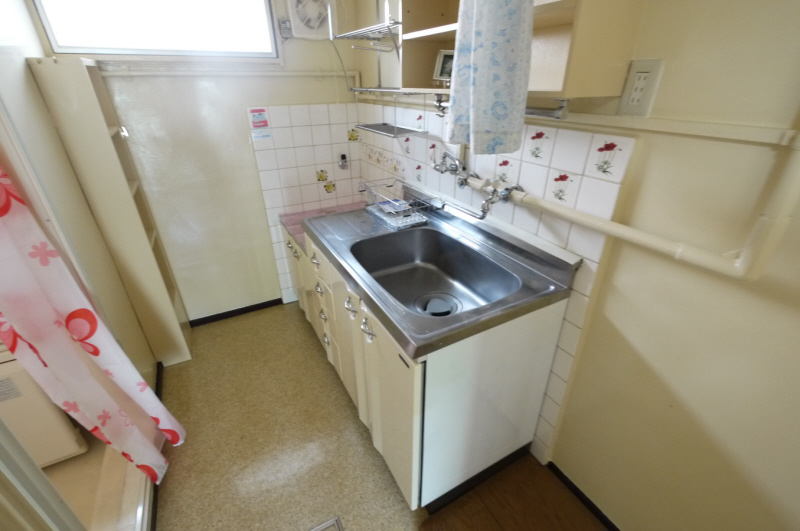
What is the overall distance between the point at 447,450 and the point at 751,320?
34.4 inches

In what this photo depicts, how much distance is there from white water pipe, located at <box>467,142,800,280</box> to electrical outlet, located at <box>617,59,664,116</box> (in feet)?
0.92

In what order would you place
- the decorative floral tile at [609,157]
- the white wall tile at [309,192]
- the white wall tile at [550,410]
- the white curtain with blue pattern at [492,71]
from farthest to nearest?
1. the white wall tile at [309,192]
2. the white wall tile at [550,410]
3. the decorative floral tile at [609,157]
4. the white curtain with blue pattern at [492,71]

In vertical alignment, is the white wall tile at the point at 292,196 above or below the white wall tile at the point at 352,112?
below

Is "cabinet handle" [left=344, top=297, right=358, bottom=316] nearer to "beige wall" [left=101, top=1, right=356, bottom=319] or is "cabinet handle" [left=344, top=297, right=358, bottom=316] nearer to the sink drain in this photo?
the sink drain

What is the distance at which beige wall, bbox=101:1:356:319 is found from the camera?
1.82 metres

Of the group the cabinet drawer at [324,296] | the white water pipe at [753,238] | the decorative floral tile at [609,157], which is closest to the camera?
the white water pipe at [753,238]

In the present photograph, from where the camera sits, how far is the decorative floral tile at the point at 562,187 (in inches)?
41.6

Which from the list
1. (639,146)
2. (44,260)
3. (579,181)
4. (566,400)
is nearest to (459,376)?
(566,400)

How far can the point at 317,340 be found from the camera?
2209 mm

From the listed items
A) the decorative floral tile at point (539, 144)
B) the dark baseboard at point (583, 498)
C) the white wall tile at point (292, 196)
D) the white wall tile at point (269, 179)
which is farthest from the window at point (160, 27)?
the dark baseboard at point (583, 498)

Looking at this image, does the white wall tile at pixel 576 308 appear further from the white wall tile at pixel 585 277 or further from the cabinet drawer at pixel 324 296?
the cabinet drawer at pixel 324 296

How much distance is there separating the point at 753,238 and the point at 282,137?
2090mm

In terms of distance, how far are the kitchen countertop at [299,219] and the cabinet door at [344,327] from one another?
49 cm

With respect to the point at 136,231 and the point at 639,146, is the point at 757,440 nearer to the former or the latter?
the point at 639,146
